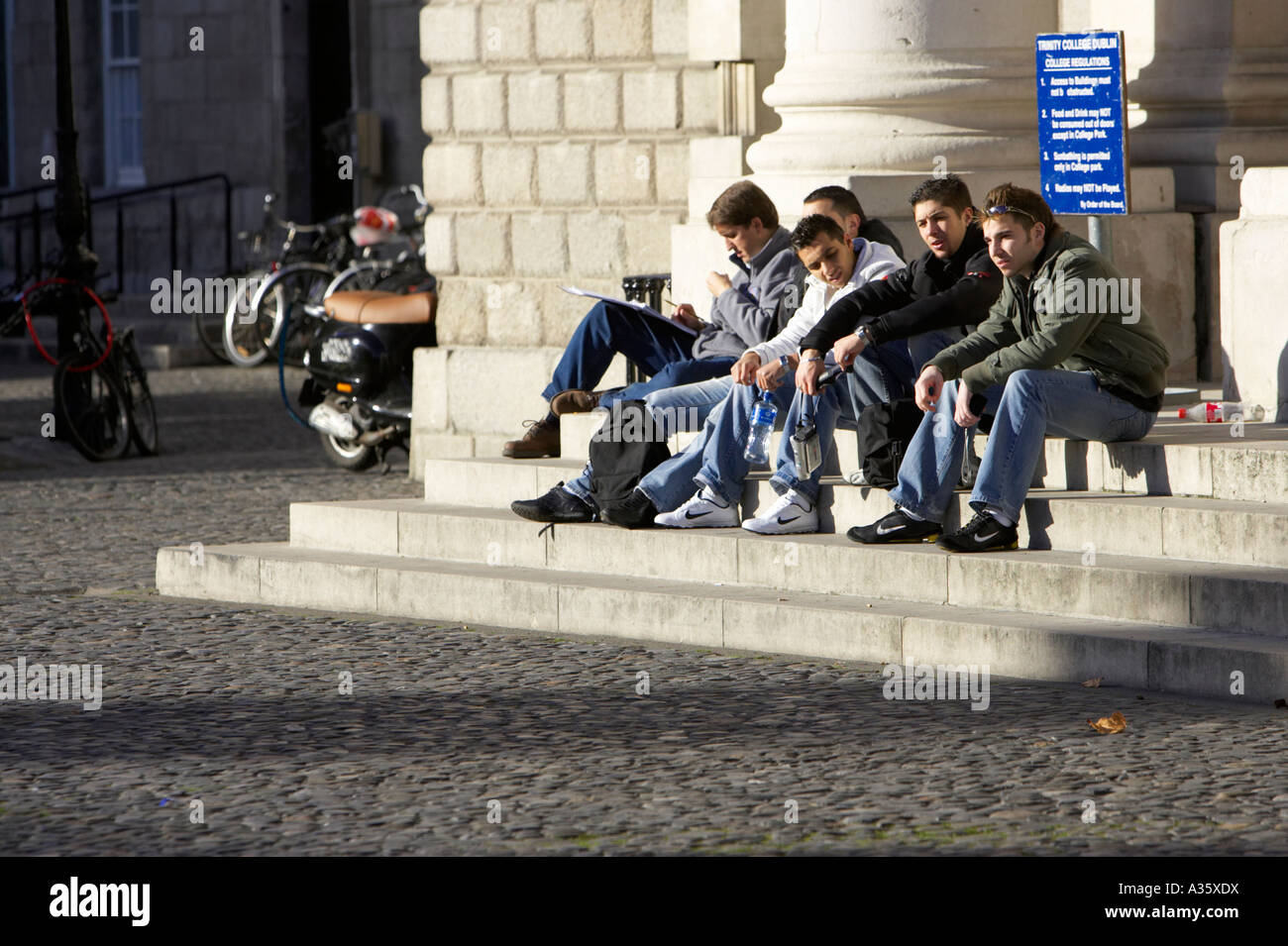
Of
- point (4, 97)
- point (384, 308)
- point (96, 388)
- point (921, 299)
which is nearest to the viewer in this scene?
point (921, 299)

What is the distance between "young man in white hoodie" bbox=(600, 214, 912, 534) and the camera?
331 inches

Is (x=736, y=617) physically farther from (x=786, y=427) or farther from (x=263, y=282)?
(x=263, y=282)

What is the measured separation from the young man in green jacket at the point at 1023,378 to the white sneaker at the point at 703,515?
0.68 metres

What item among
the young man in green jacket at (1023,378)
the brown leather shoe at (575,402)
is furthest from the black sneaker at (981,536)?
the brown leather shoe at (575,402)

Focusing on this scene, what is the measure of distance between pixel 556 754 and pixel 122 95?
70.6 feet

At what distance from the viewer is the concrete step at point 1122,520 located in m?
7.40

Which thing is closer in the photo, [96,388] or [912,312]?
[912,312]

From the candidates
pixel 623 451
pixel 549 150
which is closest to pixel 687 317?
pixel 623 451

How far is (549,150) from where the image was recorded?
1262 centimetres

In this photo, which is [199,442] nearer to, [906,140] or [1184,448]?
[906,140]

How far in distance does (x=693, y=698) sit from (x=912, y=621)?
0.85 metres

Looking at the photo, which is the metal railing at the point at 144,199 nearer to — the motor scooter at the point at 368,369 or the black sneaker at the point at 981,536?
the motor scooter at the point at 368,369

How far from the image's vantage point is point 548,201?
12648mm

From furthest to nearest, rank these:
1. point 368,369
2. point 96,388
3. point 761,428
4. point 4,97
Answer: point 4,97, point 96,388, point 368,369, point 761,428
